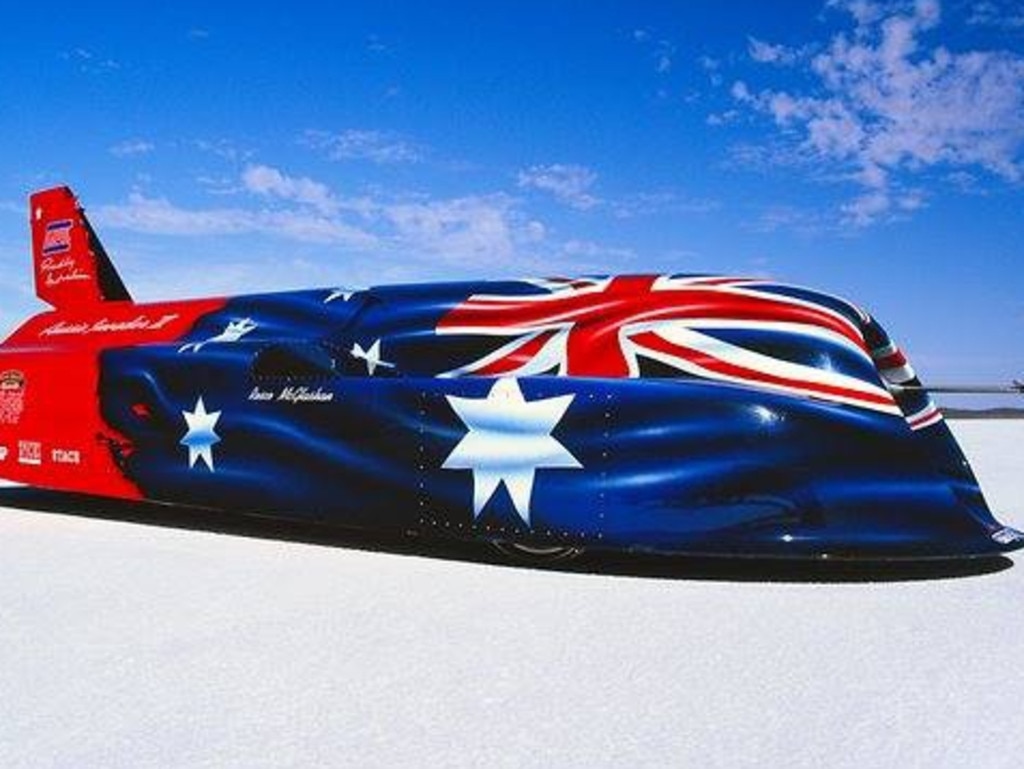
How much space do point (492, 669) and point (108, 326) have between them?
5.76m

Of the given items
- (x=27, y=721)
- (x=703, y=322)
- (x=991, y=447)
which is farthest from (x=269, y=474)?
(x=991, y=447)

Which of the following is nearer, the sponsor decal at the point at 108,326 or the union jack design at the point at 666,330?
the union jack design at the point at 666,330

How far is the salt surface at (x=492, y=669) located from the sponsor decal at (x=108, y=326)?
2765 millimetres

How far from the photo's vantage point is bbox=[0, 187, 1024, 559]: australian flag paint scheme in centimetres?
435

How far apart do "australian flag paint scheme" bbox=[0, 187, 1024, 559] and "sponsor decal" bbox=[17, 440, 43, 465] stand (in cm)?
35

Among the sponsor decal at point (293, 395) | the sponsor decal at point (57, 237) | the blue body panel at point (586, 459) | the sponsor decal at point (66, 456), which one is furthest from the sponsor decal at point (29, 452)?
the sponsor decal at point (57, 237)

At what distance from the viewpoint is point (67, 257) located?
977cm

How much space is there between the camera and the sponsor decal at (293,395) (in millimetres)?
5434

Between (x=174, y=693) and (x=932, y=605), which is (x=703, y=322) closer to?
(x=932, y=605)

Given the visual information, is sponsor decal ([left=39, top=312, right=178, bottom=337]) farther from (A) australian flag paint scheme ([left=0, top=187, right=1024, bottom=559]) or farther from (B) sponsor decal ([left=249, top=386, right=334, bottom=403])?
(B) sponsor decal ([left=249, top=386, right=334, bottom=403])

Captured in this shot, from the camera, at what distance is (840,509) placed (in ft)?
14.1

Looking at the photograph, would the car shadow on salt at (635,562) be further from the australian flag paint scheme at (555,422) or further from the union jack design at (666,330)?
the union jack design at (666,330)

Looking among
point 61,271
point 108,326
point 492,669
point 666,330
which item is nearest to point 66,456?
point 108,326

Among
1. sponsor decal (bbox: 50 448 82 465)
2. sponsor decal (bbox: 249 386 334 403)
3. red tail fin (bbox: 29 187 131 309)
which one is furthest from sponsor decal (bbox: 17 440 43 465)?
red tail fin (bbox: 29 187 131 309)
